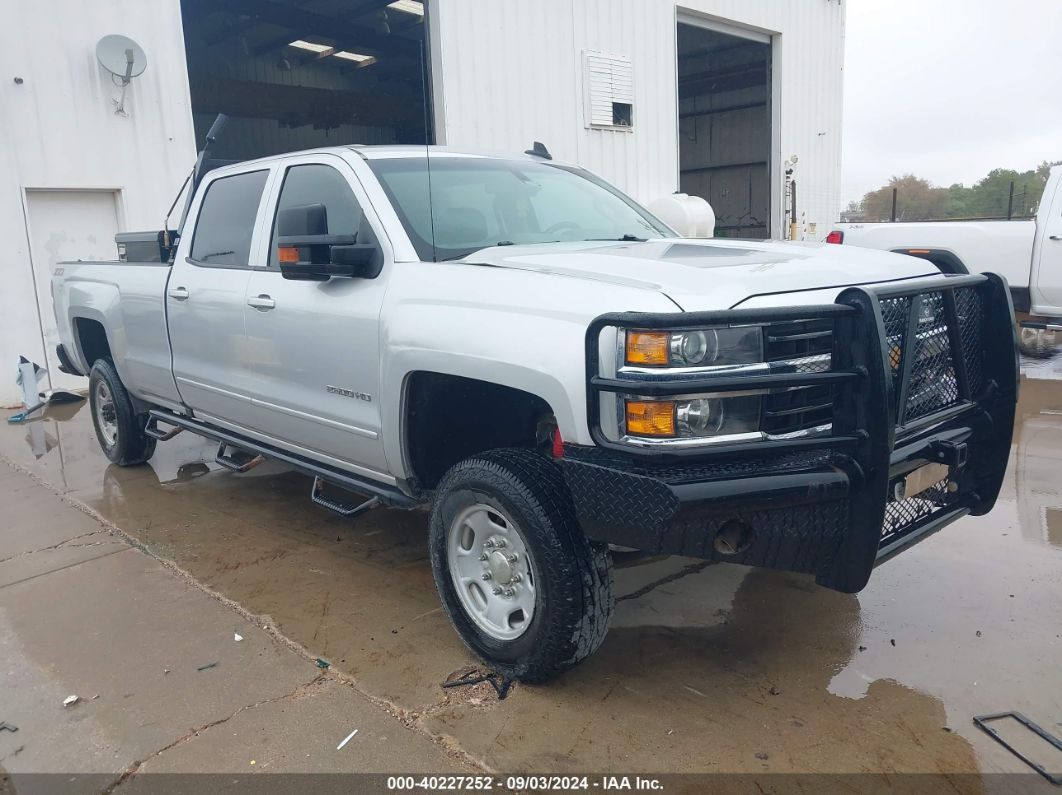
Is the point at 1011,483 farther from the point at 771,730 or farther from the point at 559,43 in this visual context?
the point at 559,43

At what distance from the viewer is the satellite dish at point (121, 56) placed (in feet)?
29.8

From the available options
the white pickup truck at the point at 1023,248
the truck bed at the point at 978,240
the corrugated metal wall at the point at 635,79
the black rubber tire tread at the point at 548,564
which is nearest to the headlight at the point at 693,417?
the black rubber tire tread at the point at 548,564

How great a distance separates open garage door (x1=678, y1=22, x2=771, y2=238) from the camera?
19.6 metres

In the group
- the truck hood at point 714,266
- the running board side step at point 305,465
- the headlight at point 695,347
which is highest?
the truck hood at point 714,266

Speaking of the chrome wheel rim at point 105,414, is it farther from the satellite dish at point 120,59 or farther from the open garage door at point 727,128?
the open garage door at point 727,128

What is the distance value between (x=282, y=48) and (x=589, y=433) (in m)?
20.3

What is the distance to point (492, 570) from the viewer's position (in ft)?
10.4

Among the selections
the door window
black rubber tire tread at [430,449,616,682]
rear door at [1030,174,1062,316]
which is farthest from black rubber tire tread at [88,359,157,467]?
rear door at [1030,174,1062,316]

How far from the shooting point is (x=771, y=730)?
283cm

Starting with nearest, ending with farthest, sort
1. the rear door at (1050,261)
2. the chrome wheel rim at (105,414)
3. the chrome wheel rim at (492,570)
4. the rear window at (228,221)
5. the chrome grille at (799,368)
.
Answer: the chrome grille at (799,368) < the chrome wheel rim at (492,570) < the rear window at (228,221) < the chrome wheel rim at (105,414) < the rear door at (1050,261)

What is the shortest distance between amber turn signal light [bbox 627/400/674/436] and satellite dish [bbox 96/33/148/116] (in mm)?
8773

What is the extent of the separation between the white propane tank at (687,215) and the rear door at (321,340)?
837 centimetres

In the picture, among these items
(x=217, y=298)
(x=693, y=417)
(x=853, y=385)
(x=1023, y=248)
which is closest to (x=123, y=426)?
(x=217, y=298)

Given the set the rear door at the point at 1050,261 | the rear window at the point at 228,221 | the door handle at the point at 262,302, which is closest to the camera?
the door handle at the point at 262,302
